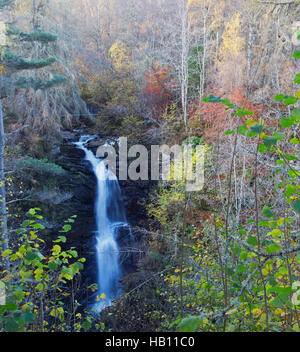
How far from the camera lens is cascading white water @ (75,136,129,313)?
30.0 ft

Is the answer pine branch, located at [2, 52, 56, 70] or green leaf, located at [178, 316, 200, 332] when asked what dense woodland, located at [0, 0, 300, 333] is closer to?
pine branch, located at [2, 52, 56, 70]

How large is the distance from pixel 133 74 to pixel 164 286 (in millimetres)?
12185

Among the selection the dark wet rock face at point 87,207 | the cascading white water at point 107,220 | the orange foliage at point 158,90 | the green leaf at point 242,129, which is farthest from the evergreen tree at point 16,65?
the green leaf at point 242,129

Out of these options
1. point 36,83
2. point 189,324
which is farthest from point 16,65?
point 189,324

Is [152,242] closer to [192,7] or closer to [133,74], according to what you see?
[133,74]

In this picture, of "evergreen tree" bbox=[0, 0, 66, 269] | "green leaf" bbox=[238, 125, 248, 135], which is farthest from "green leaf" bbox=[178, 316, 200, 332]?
"evergreen tree" bbox=[0, 0, 66, 269]

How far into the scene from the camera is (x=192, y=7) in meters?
13.9

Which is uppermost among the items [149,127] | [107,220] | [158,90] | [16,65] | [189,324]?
[158,90]

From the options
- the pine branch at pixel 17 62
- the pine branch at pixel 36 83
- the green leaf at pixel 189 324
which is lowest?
the green leaf at pixel 189 324

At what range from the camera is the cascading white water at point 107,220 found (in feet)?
30.0

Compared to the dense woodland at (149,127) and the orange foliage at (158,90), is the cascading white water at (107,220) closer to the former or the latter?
the dense woodland at (149,127)

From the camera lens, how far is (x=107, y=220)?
10.7m

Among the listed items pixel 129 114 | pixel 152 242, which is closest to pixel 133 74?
pixel 129 114

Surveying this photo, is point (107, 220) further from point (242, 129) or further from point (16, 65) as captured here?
point (242, 129)
